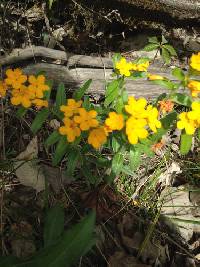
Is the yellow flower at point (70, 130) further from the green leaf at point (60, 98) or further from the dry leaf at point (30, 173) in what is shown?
the dry leaf at point (30, 173)

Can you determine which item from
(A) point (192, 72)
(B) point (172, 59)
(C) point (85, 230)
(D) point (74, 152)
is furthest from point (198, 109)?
(B) point (172, 59)

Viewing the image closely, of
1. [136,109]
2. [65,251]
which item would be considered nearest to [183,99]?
[136,109]

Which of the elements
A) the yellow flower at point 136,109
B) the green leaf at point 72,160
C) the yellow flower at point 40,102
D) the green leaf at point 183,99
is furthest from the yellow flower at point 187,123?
the yellow flower at point 40,102

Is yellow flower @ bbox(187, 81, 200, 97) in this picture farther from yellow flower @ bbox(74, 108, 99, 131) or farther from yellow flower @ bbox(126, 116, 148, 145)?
yellow flower @ bbox(74, 108, 99, 131)

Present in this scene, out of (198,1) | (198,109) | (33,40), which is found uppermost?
(198,1)

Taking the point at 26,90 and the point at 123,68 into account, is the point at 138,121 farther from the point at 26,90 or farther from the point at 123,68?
the point at 26,90

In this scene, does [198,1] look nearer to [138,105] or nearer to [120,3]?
[120,3]

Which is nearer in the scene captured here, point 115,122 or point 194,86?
point 115,122
